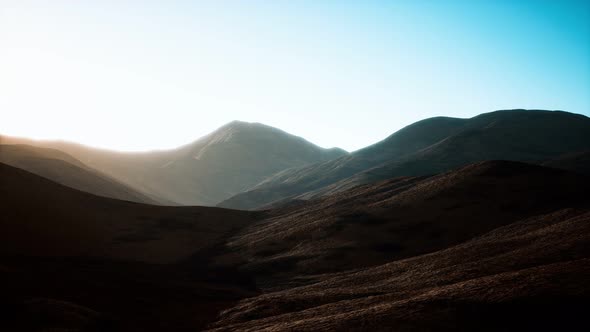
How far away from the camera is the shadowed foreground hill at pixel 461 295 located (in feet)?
67.7

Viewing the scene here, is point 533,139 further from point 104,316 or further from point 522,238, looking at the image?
point 104,316

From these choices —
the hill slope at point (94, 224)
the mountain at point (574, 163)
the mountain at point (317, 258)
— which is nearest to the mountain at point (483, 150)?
the mountain at point (574, 163)

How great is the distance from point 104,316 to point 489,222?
4093 centimetres

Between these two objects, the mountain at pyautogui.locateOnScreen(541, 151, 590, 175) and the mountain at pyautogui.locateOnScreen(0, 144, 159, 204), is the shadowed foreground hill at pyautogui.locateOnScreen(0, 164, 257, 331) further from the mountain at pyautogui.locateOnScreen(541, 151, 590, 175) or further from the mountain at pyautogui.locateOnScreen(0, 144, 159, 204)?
the mountain at pyautogui.locateOnScreen(541, 151, 590, 175)

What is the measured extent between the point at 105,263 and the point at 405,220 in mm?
37086

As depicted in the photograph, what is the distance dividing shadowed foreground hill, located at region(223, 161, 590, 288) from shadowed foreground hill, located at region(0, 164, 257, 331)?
5.97m

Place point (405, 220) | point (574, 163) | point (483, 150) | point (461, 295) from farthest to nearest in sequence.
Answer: point (483, 150), point (574, 163), point (405, 220), point (461, 295)

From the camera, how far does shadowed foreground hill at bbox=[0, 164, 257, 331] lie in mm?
29844

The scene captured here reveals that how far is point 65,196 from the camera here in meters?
76.6

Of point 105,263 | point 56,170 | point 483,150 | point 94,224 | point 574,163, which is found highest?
point 56,170

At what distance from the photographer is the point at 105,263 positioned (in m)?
51.8

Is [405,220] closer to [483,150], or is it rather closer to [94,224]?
[94,224]

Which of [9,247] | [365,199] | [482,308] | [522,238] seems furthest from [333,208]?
[482,308]

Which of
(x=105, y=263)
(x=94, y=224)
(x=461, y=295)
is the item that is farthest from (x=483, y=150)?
(x=461, y=295)
